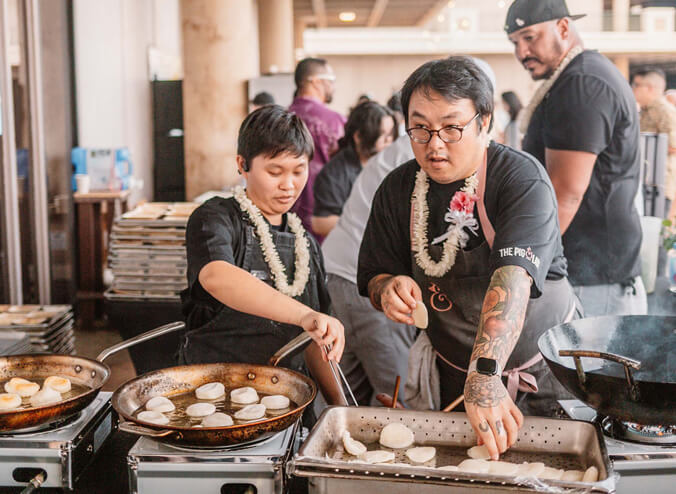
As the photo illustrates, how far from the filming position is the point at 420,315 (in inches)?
68.9

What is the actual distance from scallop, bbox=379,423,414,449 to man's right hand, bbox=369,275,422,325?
311 millimetres

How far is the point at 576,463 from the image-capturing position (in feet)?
4.81

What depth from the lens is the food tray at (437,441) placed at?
1289mm

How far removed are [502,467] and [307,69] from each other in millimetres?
3583

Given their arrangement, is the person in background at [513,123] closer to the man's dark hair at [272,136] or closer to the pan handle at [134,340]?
the man's dark hair at [272,136]

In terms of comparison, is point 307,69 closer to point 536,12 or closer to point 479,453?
point 536,12

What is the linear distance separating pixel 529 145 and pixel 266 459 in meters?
1.80

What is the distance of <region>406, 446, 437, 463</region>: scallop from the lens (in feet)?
4.77

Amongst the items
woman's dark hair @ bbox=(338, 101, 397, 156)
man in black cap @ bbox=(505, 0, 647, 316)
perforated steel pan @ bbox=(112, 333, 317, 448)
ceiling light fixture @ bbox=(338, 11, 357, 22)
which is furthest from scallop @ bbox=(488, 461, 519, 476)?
ceiling light fixture @ bbox=(338, 11, 357, 22)

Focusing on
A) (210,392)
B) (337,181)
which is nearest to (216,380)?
(210,392)

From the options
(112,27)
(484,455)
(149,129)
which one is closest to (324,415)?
(484,455)

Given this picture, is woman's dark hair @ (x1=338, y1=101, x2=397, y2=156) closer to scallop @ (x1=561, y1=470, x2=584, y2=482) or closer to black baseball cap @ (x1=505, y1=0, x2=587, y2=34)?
black baseball cap @ (x1=505, y1=0, x2=587, y2=34)

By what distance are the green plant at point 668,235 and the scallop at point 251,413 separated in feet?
8.93

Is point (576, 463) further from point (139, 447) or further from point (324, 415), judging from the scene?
point (139, 447)
